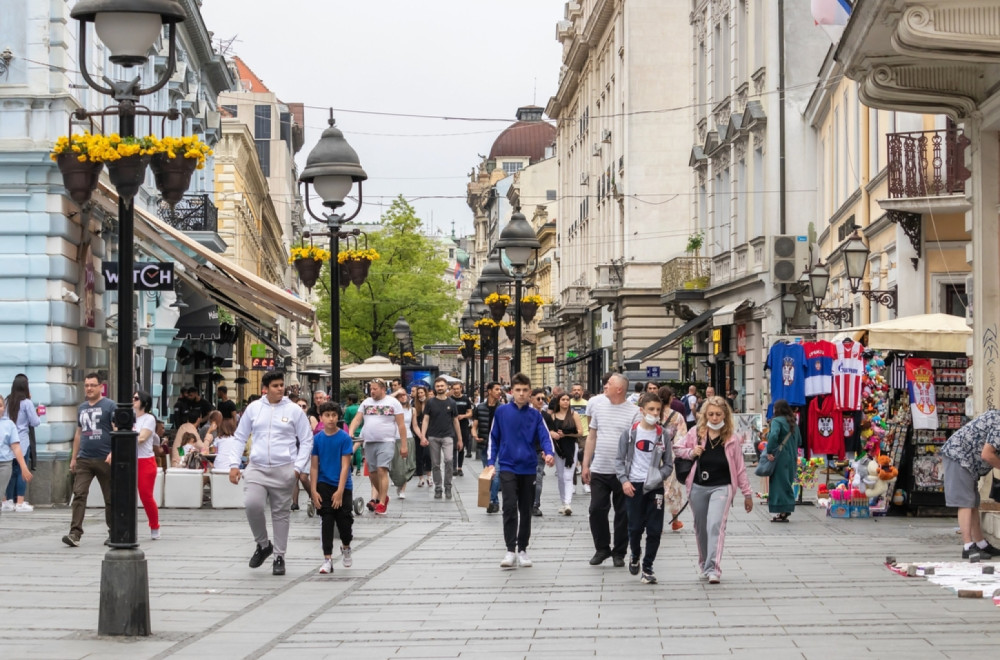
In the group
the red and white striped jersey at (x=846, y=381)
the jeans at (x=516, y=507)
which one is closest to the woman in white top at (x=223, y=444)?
the jeans at (x=516, y=507)

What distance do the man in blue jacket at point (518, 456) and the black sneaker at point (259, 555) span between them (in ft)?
6.95

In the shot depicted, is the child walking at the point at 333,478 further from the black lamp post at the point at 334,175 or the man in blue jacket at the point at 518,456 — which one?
the black lamp post at the point at 334,175

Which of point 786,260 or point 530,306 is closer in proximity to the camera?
point 530,306

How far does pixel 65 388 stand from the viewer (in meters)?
23.5

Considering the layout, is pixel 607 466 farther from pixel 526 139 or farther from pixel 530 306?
pixel 526 139

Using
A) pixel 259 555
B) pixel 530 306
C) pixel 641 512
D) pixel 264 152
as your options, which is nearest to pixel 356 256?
pixel 259 555

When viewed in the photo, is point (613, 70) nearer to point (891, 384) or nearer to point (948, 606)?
point (891, 384)

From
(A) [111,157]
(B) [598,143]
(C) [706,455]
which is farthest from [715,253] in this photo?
(A) [111,157]

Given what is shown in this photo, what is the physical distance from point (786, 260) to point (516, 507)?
22.8 metres

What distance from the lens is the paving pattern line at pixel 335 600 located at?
10160 millimetres

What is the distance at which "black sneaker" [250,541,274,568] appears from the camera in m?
14.5

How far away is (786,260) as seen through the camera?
36812mm

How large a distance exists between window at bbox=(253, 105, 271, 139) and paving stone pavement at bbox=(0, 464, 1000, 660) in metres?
80.9

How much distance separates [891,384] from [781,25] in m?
18.7
